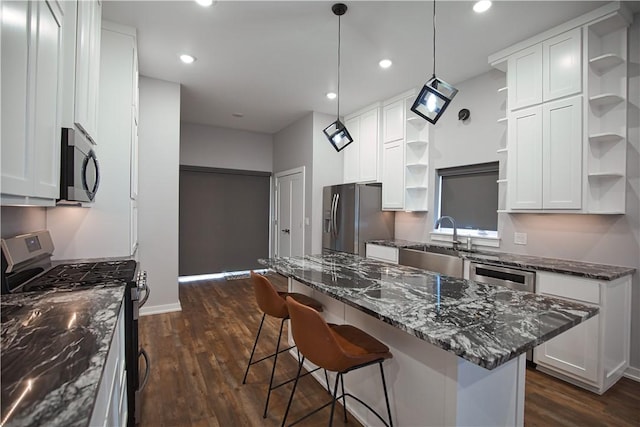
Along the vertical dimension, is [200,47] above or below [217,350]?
above

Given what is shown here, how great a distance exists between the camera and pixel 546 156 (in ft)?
9.11

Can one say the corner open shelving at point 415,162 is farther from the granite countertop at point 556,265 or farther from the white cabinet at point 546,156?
the white cabinet at point 546,156

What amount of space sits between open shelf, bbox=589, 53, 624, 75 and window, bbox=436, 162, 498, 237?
1181mm

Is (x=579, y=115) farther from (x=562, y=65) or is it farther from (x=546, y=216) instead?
(x=546, y=216)

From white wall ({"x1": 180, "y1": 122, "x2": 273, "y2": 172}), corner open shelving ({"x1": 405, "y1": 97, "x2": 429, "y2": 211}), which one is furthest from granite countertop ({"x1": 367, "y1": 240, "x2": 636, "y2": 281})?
white wall ({"x1": 180, "y1": 122, "x2": 273, "y2": 172})

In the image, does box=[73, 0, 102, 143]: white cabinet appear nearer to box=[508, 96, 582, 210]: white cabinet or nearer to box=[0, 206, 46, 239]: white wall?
box=[0, 206, 46, 239]: white wall

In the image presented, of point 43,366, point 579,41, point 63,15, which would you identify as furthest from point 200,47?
point 579,41

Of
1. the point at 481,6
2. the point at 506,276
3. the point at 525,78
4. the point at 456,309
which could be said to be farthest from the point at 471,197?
the point at 456,309

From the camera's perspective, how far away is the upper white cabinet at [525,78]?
9.33 ft

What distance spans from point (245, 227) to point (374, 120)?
3415mm

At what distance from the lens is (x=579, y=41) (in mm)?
2574

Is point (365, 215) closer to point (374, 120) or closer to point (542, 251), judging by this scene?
point (374, 120)

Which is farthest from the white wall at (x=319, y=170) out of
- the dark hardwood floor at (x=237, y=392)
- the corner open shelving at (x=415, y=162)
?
the dark hardwood floor at (x=237, y=392)

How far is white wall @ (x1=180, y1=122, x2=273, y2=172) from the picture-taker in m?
5.86
